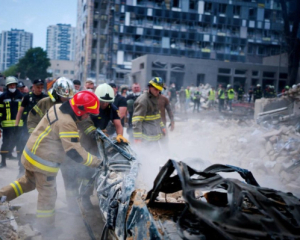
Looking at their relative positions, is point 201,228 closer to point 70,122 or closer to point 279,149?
point 70,122

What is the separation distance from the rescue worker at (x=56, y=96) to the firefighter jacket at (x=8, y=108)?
5.29 ft

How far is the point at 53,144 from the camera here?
Result: 3.64m

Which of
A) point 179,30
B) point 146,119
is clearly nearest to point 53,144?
point 146,119

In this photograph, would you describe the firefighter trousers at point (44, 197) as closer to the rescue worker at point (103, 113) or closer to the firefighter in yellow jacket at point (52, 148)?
the firefighter in yellow jacket at point (52, 148)

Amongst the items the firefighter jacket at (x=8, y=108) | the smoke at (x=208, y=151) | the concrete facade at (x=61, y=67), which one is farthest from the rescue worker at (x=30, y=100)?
the concrete facade at (x=61, y=67)

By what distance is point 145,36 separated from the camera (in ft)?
167

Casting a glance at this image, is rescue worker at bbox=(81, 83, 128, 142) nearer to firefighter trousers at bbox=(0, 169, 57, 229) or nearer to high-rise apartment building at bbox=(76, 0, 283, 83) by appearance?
firefighter trousers at bbox=(0, 169, 57, 229)

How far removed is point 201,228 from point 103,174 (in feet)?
6.22

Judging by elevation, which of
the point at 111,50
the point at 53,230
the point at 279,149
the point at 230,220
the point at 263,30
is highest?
the point at 263,30

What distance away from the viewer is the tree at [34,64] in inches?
2527

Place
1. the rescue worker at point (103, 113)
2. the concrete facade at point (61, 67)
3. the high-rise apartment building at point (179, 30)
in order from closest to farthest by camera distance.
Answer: the rescue worker at point (103, 113) → the high-rise apartment building at point (179, 30) → the concrete facade at point (61, 67)

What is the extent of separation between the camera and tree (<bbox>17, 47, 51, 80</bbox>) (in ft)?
211

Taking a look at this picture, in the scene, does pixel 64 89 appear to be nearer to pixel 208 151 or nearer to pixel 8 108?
pixel 8 108

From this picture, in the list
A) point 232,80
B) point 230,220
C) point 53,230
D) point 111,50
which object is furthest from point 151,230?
point 111,50
